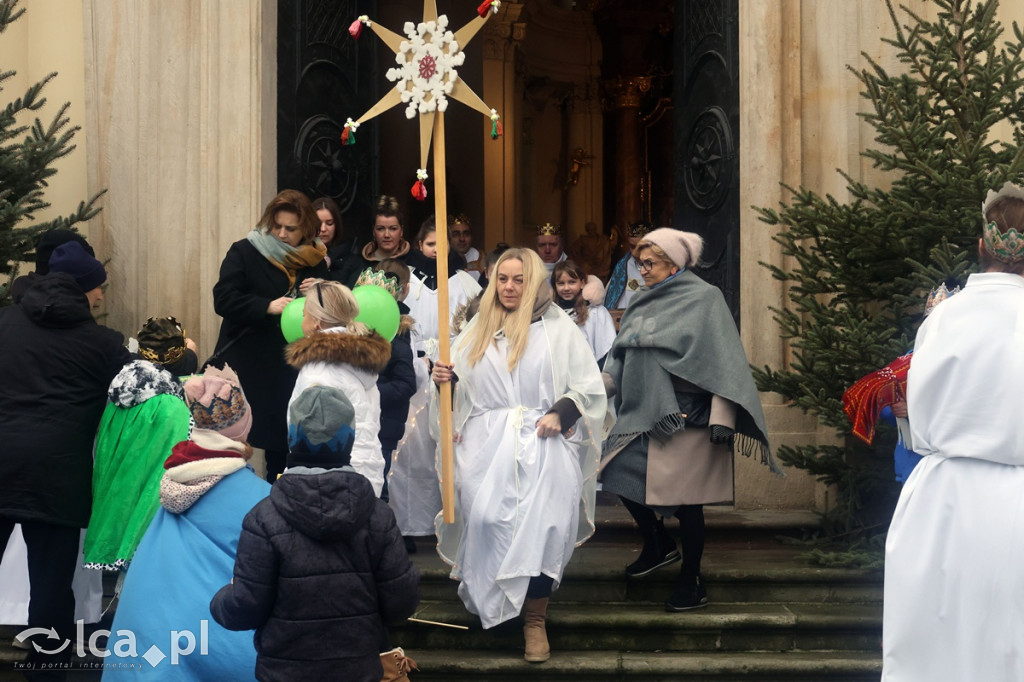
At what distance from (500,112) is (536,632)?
969 cm

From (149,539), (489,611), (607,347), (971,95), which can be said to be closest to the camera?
(149,539)

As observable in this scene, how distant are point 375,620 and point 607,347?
4.90 meters

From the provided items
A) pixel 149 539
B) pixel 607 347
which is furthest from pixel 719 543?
pixel 149 539

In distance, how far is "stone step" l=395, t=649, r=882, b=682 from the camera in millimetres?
6160

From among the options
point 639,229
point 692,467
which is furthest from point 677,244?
point 639,229

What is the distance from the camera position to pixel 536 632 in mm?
6258

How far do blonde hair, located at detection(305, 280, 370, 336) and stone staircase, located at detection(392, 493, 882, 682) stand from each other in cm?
150

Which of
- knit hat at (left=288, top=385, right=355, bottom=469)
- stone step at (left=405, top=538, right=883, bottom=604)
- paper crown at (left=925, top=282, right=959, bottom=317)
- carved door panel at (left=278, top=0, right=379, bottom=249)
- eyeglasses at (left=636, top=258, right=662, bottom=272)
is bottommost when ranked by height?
stone step at (left=405, top=538, right=883, bottom=604)

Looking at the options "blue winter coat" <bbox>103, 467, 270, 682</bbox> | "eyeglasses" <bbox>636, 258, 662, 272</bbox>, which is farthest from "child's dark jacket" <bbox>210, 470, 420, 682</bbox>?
"eyeglasses" <bbox>636, 258, 662, 272</bbox>

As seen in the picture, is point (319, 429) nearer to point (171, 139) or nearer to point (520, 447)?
point (520, 447)

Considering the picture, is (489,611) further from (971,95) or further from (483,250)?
(483,250)

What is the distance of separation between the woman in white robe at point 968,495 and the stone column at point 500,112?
10449mm

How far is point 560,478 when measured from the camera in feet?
20.6

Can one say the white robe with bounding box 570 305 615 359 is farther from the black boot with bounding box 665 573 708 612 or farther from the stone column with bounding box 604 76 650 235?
the stone column with bounding box 604 76 650 235
